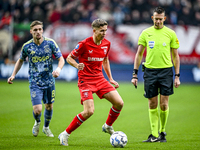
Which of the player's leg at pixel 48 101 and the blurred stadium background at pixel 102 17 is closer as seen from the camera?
the player's leg at pixel 48 101

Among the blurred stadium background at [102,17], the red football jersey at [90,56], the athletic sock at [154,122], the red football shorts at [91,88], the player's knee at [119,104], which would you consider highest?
the red football jersey at [90,56]

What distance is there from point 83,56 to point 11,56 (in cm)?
1790

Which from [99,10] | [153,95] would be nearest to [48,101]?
[153,95]

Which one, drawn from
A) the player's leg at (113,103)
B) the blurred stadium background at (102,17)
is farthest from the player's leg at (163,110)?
the blurred stadium background at (102,17)

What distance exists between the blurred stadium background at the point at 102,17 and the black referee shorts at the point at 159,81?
639 inches

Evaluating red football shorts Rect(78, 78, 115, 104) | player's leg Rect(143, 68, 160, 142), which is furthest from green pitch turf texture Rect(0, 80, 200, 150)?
red football shorts Rect(78, 78, 115, 104)

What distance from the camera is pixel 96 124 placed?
8227 millimetres

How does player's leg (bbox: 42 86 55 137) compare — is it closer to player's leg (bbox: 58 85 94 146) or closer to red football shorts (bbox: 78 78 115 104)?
red football shorts (bbox: 78 78 115 104)

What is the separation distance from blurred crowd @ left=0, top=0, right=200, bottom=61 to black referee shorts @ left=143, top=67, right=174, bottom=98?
17.4 metres

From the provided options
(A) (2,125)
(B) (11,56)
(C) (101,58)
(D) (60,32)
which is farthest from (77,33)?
(C) (101,58)

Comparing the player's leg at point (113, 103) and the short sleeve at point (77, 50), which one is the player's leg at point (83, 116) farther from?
the short sleeve at point (77, 50)

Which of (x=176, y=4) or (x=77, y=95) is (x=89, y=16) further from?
(x=77, y=95)

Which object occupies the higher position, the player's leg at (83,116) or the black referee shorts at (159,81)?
the black referee shorts at (159,81)

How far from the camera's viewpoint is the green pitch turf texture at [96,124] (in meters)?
5.64
